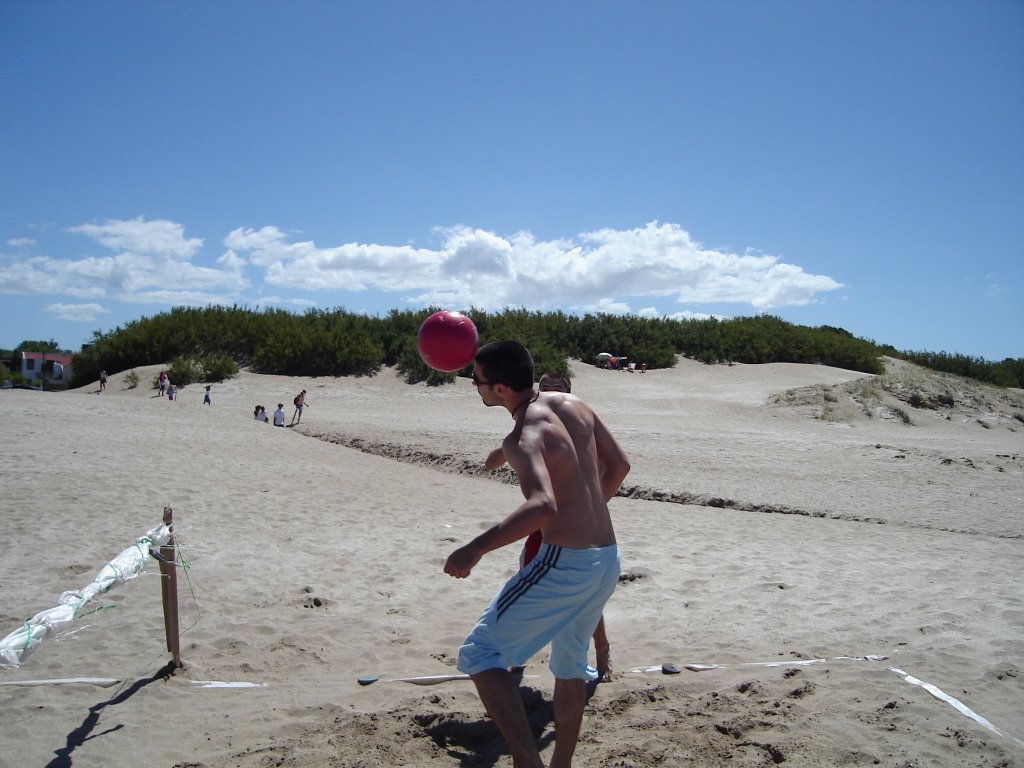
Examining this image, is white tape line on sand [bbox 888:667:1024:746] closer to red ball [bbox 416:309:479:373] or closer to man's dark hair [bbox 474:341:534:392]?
man's dark hair [bbox 474:341:534:392]

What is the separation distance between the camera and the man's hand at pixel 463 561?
2.67 meters

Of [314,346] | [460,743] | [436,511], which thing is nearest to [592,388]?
[314,346]

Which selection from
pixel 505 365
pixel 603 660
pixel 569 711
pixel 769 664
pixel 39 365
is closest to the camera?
pixel 569 711

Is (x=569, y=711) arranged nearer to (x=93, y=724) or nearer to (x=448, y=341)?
(x=448, y=341)

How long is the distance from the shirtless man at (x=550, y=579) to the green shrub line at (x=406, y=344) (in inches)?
1072

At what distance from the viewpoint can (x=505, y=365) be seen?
10.6 ft

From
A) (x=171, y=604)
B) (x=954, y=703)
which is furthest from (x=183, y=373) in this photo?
(x=954, y=703)

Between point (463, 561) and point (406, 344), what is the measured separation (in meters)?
31.1

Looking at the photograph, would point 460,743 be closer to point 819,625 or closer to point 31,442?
point 819,625

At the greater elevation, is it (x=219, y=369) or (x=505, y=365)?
(x=219, y=369)

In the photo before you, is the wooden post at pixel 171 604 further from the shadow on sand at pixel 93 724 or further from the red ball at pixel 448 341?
the red ball at pixel 448 341

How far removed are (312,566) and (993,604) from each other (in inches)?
218

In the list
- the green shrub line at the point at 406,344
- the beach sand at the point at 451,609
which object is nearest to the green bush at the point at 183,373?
the green shrub line at the point at 406,344

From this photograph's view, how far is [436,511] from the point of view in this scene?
Result: 9.79 metres
